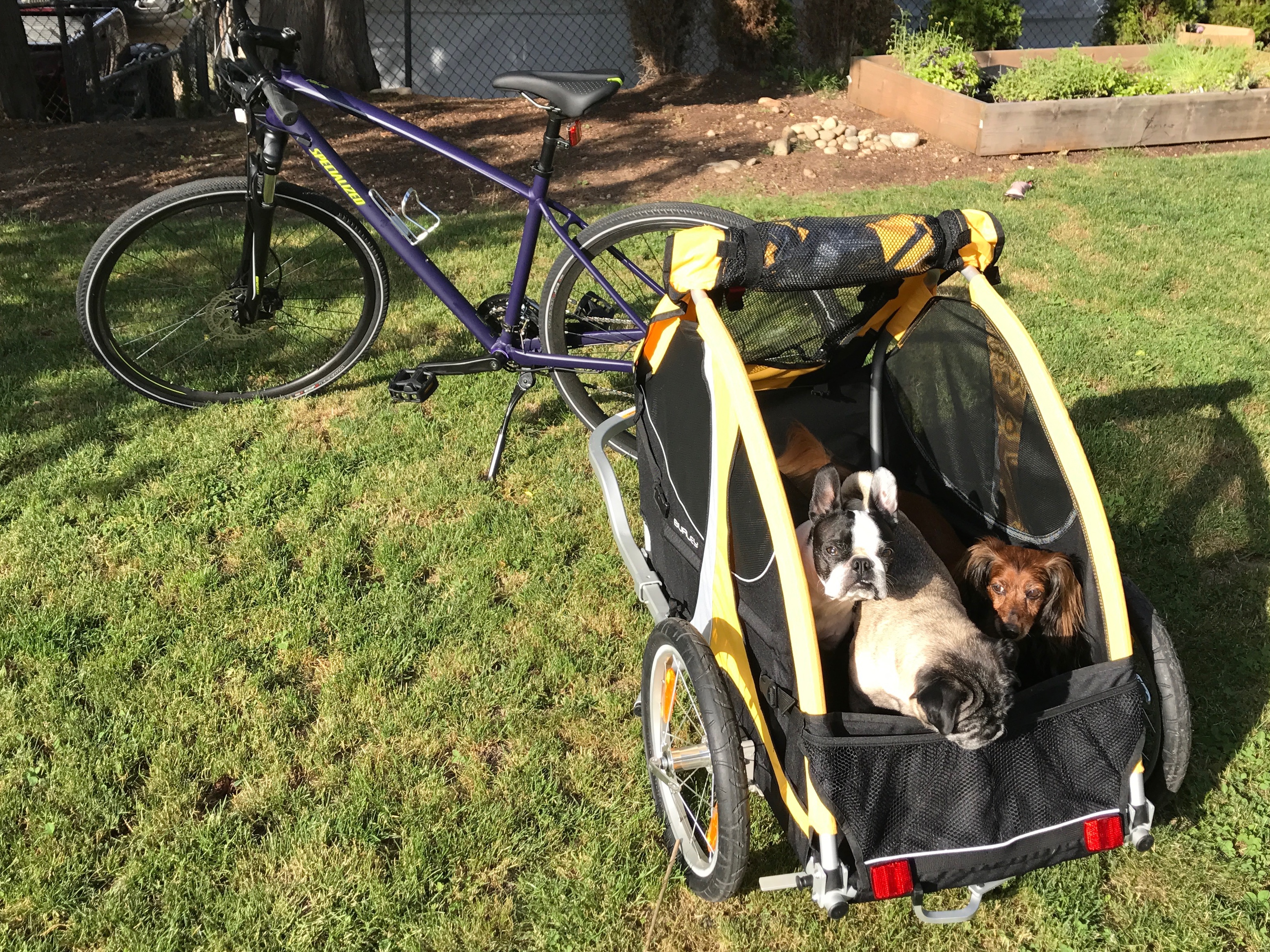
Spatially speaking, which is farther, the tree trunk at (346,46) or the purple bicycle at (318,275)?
the tree trunk at (346,46)

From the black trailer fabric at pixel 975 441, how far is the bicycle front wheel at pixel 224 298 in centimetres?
233

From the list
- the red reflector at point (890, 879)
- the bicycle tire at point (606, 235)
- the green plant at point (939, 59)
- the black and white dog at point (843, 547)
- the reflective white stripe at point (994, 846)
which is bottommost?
the red reflector at point (890, 879)

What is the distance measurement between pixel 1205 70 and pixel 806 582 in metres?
9.12

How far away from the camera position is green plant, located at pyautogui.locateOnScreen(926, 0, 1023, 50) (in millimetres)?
10031

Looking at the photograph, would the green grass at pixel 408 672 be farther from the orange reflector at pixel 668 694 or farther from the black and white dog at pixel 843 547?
the black and white dog at pixel 843 547

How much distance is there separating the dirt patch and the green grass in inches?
98.0

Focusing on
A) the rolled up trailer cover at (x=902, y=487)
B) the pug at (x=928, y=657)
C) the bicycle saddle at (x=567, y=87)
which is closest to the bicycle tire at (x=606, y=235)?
the bicycle saddle at (x=567, y=87)

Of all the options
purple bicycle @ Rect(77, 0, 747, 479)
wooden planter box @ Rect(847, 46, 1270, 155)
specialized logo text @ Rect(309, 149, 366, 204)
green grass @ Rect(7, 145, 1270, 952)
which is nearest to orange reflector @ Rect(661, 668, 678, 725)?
green grass @ Rect(7, 145, 1270, 952)

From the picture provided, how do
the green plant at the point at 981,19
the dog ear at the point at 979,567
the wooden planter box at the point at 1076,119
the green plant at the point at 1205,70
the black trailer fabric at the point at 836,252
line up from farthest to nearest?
the green plant at the point at 981,19
the green plant at the point at 1205,70
the wooden planter box at the point at 1076,119
the black trailer fabric at the point at 836,252
the dog ear at the point at 979,567

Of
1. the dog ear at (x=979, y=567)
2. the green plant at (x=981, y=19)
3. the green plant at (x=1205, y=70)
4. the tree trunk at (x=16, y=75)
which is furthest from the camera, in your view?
the green plant at (x=981, y=19)

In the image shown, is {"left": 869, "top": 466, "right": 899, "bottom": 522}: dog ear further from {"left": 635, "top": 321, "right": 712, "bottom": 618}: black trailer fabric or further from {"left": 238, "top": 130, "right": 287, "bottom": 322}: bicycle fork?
{"left": 238, "top": 130, "right": 287, "bottom": 322}: bicycle fork

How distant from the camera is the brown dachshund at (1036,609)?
2.17 meters

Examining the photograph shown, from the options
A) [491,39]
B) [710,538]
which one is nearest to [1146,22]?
[491,39]

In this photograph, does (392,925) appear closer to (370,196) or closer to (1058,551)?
(1058,551)
